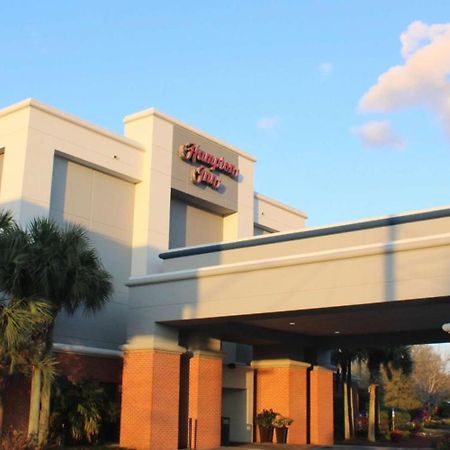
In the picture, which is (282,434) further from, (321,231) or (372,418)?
(321,231)

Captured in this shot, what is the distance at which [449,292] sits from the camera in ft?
66.7

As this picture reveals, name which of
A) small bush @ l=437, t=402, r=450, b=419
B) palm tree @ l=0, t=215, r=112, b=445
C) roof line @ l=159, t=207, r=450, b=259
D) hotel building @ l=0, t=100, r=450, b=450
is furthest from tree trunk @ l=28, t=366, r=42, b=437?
small bush @ l=437, t=402, r=450, b=419

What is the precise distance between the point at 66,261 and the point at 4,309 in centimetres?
263

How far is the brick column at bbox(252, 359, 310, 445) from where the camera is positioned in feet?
112

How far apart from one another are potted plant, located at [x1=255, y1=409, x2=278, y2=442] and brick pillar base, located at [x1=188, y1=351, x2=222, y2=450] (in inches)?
177

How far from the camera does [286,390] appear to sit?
112 feet

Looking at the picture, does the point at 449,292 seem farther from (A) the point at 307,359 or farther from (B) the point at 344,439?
(B) the point at 344,439

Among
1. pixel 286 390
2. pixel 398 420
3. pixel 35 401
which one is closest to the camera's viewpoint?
pixel 35 401

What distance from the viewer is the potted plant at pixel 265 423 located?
33844 mm

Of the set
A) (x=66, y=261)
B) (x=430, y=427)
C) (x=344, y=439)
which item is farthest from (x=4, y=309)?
(x=430, y=427)

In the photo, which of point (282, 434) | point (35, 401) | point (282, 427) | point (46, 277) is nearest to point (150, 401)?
point (35, 401)

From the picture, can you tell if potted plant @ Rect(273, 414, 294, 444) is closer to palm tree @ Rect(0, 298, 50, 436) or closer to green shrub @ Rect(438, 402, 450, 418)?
palm tree @ Rect(0, 298, 50, 436)

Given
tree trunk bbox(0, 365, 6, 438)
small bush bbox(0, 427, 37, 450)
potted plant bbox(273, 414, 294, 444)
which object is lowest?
small bush bbox(0, 427, 37, 450)

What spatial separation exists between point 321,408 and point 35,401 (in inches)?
629
